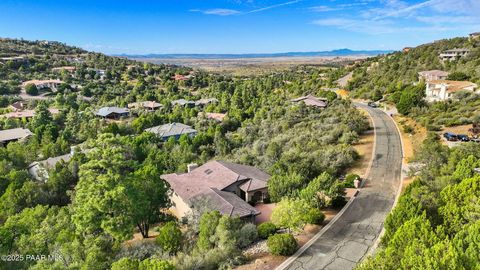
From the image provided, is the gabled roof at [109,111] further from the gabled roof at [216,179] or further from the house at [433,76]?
the house at [433,76]

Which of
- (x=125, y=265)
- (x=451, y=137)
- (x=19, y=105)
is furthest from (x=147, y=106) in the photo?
(x=125, y=265)

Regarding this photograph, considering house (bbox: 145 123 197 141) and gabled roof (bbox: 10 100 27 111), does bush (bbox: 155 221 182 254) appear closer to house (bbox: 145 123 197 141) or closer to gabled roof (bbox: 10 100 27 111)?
house (bbox: 145 123 197 141)

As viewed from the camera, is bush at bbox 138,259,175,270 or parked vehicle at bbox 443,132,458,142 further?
parked vehicle at bbox 443,132,458,142

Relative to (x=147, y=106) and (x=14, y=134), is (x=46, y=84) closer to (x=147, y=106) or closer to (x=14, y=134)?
(x=147, y=106)

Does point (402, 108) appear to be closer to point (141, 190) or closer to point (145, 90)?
point (141, 190)

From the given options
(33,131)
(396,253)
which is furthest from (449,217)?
(33,131)

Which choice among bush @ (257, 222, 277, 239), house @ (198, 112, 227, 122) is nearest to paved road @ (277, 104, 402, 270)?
bush @ (257, 222, 277, 239)
